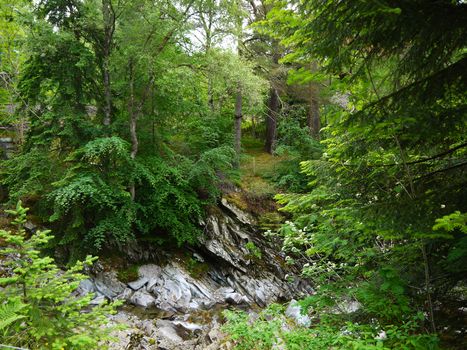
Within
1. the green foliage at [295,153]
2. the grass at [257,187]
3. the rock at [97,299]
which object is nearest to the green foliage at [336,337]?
the rock at [97,299]

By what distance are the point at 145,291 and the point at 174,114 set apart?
485 centimetres

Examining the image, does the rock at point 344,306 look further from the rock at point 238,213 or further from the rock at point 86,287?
the rock at point 238,213

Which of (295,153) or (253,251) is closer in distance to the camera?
(253,251)

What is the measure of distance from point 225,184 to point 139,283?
441cm

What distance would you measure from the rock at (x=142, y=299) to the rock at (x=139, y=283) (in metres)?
0.18

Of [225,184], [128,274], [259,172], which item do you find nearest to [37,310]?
[128,274]

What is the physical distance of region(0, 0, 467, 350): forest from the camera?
9.14 ft

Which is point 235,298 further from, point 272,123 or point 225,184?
point 272,123

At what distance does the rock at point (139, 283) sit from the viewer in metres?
8.06

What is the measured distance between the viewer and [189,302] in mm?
7996

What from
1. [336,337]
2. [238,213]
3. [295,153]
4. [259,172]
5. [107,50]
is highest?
[107,50]

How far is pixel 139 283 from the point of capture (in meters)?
8.22

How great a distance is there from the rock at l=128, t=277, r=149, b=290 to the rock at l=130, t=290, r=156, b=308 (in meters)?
0.18

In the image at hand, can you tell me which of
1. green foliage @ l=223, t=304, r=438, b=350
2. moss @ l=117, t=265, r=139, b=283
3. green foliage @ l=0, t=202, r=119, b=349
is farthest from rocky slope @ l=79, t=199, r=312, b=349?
green foliage @ l=0, t=202, r=119, b=349
